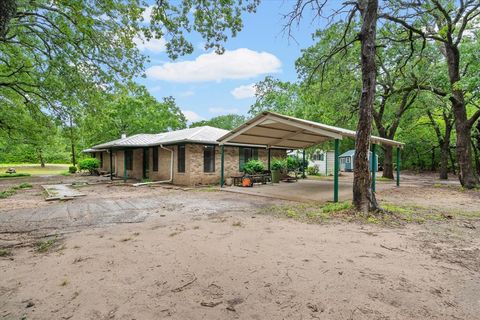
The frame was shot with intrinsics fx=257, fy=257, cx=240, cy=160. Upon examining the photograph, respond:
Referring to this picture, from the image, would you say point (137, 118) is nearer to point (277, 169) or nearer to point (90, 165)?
point (90, 165)

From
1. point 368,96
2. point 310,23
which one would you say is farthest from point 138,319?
point 310,23

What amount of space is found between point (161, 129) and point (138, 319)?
31135mm

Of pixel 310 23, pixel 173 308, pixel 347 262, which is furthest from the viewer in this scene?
pixel 310 23

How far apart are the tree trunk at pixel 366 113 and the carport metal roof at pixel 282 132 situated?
1720 mm

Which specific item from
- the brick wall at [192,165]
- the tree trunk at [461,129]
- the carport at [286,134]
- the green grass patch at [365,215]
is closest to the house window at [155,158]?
the brick wall at [192,165]

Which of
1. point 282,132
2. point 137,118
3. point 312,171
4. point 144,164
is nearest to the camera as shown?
point 282,132

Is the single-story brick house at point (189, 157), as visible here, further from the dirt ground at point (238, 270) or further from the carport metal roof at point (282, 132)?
the dirt ground at point (238, 270)

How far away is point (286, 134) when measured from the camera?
1346 cm

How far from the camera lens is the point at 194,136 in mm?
14461

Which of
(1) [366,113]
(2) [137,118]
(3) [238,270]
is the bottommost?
(3) [238,270]

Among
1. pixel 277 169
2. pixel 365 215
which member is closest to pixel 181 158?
pixel 277 169

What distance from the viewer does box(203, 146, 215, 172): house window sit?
14781 mm

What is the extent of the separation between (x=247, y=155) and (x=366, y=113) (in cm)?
1018

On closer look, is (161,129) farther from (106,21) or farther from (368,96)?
(368,96)
